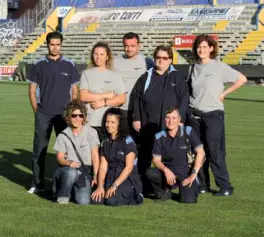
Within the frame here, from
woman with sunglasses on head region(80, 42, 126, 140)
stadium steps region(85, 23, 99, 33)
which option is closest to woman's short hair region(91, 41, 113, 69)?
woman with sunglasses on head region(80, 42, 126, 140)

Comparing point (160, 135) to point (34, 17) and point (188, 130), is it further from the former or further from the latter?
point (34, 17)

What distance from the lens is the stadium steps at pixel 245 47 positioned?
48.2 m

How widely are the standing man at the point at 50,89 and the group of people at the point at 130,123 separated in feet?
0.04

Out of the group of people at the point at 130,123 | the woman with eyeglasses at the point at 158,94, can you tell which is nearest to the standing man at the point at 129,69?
the group of people at the point at 130,123

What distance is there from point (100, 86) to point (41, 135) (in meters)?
1.01

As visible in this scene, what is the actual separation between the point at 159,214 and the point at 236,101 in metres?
20.1

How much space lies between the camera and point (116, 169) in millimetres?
8531

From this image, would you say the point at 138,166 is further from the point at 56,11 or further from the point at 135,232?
the point at 56,11

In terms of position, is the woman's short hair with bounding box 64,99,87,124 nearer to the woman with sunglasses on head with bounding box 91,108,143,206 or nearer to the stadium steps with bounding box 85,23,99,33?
the woman with sunglasses on head with bounding box 91,108,143,206

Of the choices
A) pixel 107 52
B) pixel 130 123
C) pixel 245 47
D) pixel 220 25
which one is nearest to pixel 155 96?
pixel 130 123

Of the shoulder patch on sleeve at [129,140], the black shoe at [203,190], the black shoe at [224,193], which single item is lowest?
the black shoe at [203,190]

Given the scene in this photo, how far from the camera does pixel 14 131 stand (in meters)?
16.7

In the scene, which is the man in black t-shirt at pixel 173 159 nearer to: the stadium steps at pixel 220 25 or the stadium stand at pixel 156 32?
the stadium stand at pixel 156 32

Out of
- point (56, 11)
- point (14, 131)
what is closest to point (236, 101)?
point (14, 131)
